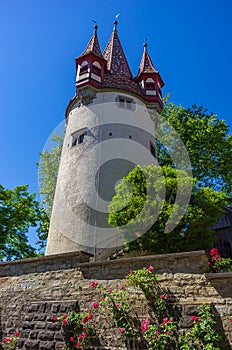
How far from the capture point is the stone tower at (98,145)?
1142 cm

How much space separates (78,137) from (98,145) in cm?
171

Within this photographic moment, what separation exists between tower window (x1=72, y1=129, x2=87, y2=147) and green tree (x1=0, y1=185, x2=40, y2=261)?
5103mm

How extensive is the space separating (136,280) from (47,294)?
2.80 meters

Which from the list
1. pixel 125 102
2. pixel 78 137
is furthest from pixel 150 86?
pixel 78 137

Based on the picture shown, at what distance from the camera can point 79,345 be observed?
555 centimetres

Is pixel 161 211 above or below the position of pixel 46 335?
above

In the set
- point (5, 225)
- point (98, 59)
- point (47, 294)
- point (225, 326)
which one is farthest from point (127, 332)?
point (98, 59)

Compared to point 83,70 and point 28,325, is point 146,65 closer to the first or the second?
point 83,70

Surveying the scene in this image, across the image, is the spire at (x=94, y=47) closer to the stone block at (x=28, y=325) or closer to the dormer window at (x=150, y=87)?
the dormer window at (x=150, y=87)

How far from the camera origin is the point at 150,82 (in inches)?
708

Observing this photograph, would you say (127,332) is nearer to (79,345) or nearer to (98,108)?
(79,345)

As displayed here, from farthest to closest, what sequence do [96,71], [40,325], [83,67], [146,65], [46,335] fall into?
[146,65]
[83,67]
[96,71]
[40,325]
[46,335]

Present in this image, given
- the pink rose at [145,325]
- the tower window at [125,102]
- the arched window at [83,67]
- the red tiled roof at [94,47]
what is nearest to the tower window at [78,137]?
the tower window at [125,102]

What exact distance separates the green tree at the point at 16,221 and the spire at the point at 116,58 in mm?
10355
